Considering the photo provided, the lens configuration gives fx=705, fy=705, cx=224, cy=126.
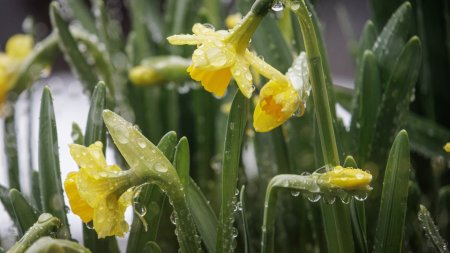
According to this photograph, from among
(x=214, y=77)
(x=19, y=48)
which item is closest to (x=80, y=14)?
(x=19, y=48)

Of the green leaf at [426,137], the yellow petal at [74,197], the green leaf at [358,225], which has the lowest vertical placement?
the green leaf at [426,137]

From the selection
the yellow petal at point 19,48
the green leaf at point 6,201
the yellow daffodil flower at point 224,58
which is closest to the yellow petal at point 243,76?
the yellow daffodil flower at point 224,58

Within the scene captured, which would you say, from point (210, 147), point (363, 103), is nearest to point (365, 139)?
point (363, 103)

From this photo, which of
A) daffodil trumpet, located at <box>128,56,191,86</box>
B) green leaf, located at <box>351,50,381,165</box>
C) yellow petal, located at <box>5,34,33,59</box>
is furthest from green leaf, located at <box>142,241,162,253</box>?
yellow petal, located at <box>5,34,33,59</box>

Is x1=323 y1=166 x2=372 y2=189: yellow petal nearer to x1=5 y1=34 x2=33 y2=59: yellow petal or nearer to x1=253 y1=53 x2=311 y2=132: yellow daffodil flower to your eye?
x1=253 y1=53 x2=311 y2=132: yellow daffodil flower

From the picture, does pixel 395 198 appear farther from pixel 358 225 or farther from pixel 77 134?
pixel 77 134

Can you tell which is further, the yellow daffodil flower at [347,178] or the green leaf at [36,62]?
the green leaf at [36,62]

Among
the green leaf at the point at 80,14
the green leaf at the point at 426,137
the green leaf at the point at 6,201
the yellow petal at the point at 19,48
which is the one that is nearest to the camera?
the green leaf at the point at 6,201

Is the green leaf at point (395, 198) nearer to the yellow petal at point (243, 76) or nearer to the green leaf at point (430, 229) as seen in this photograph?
the green leaf at point (430, 229)
